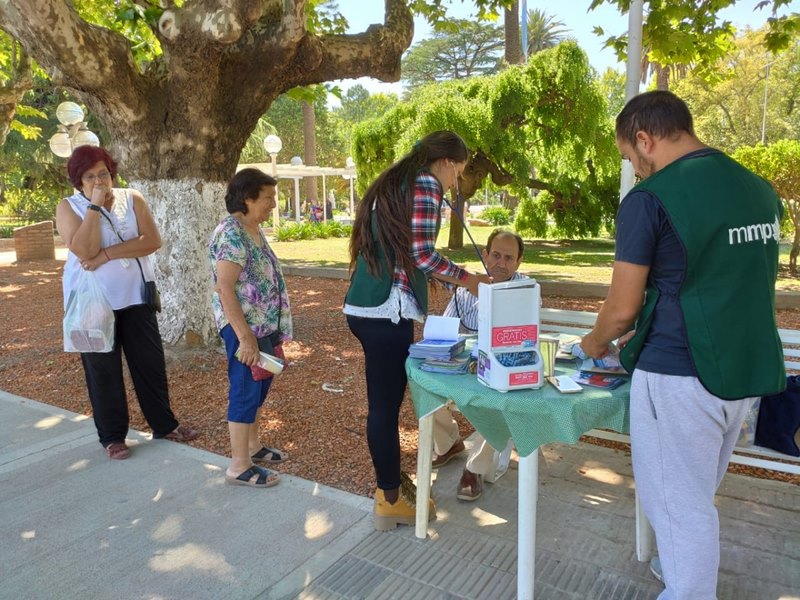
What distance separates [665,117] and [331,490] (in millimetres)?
2492

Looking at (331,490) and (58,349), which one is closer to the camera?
(331,490)

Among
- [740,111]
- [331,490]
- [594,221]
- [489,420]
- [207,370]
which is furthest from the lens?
[740,111]

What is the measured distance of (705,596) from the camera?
6.65ft

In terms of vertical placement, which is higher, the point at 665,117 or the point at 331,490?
the point at 665,117

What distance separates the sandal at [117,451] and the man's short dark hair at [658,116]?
3.47m

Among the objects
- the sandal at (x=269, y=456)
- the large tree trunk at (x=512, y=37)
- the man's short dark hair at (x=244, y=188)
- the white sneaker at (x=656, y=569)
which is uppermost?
the large tree trunk at (x=512, y=37)

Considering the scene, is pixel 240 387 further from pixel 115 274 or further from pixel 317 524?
pixel 115 274

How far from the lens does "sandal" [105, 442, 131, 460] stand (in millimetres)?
3904

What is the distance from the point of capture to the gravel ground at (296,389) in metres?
3.89

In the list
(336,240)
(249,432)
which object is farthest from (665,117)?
(336,240)

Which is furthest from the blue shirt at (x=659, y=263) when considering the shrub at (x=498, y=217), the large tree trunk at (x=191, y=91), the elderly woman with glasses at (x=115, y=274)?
the shrub at (x=498, y=217)

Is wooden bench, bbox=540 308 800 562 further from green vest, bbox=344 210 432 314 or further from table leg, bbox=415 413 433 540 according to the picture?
green vest, bbox=344 210 432 314

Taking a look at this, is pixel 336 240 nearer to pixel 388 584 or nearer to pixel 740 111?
pixel 388 584

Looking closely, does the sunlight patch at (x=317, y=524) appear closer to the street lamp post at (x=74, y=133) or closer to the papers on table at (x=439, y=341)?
the papers on table at (x=439, y=341)
